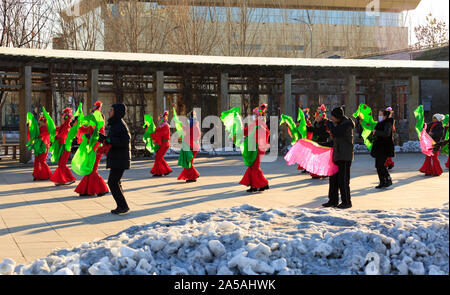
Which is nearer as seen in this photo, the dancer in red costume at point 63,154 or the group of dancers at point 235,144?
the group of dancers at point 235,144

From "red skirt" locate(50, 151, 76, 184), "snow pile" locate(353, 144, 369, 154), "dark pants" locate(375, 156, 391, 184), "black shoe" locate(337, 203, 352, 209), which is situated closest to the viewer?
"black shoe" locate(337, 203, 352, 209)

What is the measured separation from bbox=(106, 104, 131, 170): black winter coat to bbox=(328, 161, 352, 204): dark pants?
355cm

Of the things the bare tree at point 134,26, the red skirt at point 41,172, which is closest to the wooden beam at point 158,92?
the red skirt at point 41,172

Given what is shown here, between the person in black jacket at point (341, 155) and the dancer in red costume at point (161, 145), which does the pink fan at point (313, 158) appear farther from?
the dancer in red costume at point (161, 145)

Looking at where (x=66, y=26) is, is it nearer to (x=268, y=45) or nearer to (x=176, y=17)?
(x=176, y=17)

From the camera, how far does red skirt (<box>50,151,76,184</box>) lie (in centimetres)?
1375

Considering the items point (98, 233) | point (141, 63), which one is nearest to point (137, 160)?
point (141, 63)

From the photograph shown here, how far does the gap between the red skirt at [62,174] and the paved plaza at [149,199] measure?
269 millimetres

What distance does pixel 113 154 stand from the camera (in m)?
9.60

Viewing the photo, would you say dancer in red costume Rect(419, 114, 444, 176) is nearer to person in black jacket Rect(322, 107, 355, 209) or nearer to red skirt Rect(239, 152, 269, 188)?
red skirt Rect(239, 152, 269, 188)

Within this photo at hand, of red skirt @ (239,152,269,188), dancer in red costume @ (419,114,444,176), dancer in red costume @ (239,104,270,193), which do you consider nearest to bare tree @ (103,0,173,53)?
dancer in red costume @ (419,114,444,176)

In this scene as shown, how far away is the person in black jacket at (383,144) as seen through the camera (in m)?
12.4
